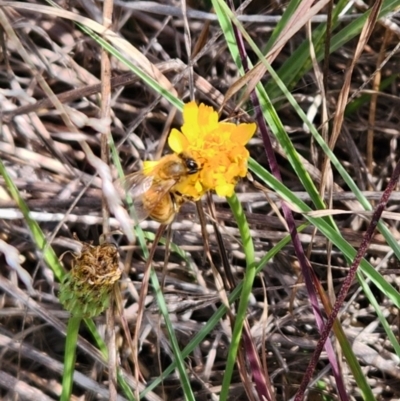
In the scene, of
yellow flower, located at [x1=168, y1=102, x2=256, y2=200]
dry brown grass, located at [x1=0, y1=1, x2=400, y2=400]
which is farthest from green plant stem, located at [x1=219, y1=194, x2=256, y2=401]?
dry brown grass, located at [x1=0, y1=1, x2=400, y2=400]

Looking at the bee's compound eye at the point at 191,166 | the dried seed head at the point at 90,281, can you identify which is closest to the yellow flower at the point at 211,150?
the bee's compound eye at the point at 191,166

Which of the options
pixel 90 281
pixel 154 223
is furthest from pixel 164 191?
pixel 154 223

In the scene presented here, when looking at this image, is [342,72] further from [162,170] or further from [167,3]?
[162,170]

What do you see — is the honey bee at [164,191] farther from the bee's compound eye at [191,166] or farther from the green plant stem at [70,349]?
the green plant stem at [70,349]

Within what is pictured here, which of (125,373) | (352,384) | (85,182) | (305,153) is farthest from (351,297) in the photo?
(85,182)

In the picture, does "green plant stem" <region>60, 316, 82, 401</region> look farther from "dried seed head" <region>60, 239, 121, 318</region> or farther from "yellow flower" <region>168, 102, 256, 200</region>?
"yellow flower" <region>168, 102, 256, 200</region>

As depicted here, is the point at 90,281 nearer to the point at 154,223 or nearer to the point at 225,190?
the point at 225,190
